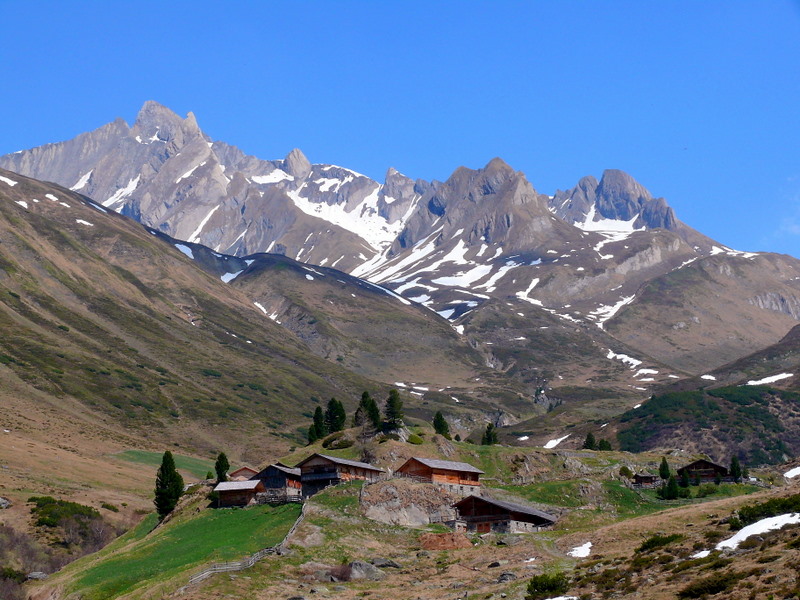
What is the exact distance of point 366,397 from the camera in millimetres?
105312

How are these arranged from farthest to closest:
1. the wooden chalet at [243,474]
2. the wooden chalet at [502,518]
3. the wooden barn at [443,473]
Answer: the wooden chalet at [243,474] < the wooden barn at [443,473] < the wooden chalet at [502,518]

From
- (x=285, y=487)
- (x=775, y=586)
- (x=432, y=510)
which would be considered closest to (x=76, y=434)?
(x=285, y=487)

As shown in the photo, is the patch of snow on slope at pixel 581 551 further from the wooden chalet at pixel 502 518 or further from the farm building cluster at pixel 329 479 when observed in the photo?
the farm building cluster at pixel 329 479

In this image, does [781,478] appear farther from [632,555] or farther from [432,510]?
[632,555]

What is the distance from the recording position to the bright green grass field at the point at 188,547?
63.9m

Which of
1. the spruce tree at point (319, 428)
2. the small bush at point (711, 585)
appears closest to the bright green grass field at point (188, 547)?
the small bush at point (711, 585)

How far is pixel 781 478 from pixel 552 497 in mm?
36246

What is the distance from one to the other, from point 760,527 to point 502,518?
89.9 feet

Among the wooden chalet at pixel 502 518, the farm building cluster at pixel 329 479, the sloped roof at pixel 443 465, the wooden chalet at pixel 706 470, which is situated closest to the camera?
the wooden chalet at pixel 502 518

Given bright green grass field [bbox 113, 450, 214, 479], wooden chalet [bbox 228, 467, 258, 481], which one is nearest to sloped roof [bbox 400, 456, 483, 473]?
wooden chalet [bbox 228, 467, 258, 481]

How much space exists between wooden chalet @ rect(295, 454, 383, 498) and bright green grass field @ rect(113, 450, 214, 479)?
75943 millimetres

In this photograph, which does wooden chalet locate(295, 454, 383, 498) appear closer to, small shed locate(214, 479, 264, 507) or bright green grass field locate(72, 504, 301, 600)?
small shed locate(214, 479, 264, 507)

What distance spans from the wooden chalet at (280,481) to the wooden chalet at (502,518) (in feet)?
53.7

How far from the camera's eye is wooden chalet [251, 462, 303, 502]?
271 ft
